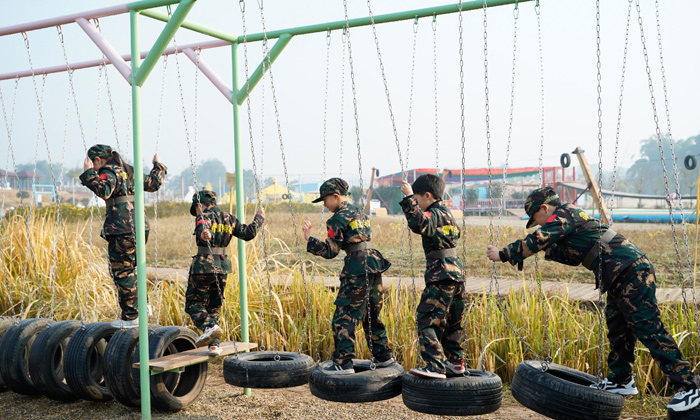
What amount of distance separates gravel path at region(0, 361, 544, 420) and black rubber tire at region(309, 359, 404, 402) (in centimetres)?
134

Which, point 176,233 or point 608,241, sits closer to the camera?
point 608,241

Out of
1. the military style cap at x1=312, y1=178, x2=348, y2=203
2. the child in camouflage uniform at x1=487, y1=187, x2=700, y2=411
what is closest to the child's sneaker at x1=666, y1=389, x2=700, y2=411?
the child in camouflage uniform at x1=487, y1=187, x2=700, y2=411

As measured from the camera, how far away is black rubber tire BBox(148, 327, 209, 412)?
17.6 ft

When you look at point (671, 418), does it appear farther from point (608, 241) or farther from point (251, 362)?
point (251, 362)

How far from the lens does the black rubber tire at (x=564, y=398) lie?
3629mm

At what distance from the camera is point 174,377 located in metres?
5.86

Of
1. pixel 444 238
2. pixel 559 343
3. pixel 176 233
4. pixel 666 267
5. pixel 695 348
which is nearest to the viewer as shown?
pixel 444 238

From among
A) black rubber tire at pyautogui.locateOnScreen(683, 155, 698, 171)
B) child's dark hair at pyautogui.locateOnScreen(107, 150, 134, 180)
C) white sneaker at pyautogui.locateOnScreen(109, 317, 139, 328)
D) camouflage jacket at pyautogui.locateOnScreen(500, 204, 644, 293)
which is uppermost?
child's dark hair at pyautogui.locateOnScreen(107, 150, 134, 180)

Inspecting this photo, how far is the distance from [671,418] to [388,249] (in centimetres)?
1290

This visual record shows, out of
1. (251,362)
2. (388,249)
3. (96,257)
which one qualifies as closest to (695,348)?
(251,362)

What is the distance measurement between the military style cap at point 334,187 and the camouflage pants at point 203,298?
1.53 metres

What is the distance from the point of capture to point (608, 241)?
156 inches

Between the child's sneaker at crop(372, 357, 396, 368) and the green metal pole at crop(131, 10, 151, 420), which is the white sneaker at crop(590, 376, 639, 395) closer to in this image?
the child's sneaker at crop(372, 357, 396, 368)

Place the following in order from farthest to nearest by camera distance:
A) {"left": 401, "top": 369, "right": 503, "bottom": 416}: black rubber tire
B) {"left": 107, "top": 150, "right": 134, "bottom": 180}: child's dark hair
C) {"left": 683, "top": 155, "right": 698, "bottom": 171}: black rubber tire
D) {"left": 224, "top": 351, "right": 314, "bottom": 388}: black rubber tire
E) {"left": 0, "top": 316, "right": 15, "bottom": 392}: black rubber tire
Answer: {"left": 0, "top": 316, "right": 15, "bottom": 392}: black rubber tire → {"left": 683, "top": 155, "right": 698, "bottom": 171}: black rubber tire → {"left": 107, "top": 150, "right": 134, "bottom": 180}: child's dark hair → {"left": 224, "top": 351, "right": 314, "bottom": 388}: black rubber tire → {"left": 401, "top": 369, "right": 503, "bottom": 416}: black rubber tire
